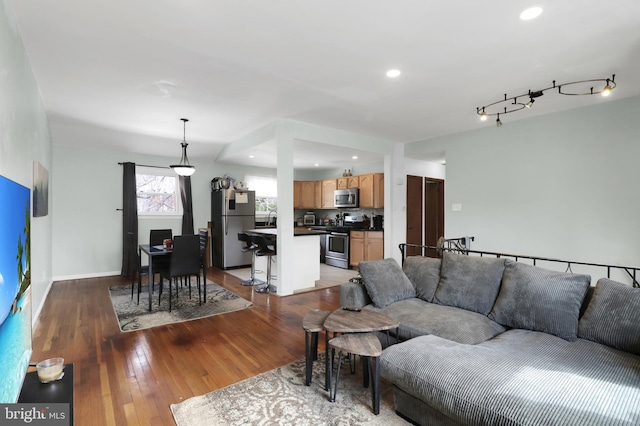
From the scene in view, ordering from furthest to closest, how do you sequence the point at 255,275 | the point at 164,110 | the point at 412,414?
the point at 255,275 → the point at 164,110 → the point at 412,414

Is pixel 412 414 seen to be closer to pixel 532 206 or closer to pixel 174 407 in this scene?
pixel 174 407

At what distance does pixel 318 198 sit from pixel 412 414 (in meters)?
6.84

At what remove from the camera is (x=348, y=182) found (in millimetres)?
7707

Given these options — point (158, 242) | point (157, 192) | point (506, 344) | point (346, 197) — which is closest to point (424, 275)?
point (506, 344)

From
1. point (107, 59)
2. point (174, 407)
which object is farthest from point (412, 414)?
point (107, 59)

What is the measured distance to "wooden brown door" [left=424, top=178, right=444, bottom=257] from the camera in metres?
7.17

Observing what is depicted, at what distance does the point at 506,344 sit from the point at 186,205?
631 cm

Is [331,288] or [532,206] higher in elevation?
[532,206]

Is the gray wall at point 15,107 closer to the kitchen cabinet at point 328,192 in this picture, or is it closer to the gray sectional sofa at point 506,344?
the gray sectional sofa at point 506,344

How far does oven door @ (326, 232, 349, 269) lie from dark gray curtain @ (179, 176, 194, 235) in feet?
10.1

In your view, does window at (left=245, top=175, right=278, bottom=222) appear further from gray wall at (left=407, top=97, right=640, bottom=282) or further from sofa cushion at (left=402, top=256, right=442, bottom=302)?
sofa cushion at (left=402, top=256, right=442, bottom=302)

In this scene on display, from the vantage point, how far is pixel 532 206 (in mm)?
4551

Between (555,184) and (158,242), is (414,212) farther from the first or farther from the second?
(158,242)

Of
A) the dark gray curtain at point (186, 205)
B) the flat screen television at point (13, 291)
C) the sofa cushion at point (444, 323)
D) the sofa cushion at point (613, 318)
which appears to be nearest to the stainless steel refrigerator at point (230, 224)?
the dark gray curtain at point (186, 205)
